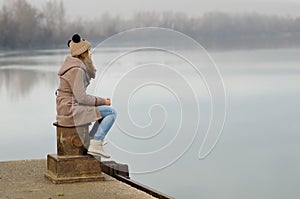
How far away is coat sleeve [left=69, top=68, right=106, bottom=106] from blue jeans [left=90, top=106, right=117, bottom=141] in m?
0.16

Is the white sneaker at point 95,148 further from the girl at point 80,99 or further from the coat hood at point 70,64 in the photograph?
the coat hood at point 70,64

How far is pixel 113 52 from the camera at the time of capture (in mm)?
9359

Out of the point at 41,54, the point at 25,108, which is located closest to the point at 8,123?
the point at 25,108

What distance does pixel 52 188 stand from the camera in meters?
8.32

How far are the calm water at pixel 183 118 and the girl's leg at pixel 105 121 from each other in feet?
1.02

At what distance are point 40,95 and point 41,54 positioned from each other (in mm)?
4741

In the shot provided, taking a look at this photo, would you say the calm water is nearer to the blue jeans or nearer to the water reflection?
the water reflection

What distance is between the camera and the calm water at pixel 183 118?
30.1 feet

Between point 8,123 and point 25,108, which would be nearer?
point 8,123

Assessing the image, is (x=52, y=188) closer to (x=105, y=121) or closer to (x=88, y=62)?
(x=105, y=121)

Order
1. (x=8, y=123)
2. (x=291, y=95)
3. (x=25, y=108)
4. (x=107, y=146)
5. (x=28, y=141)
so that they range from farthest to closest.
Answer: (x=291, y=95) → (x=25, y=108) → (x=8, y=123) → (x=28, y=141) → (x=107, y=146)

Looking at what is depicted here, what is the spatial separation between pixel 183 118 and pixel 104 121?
1468 millimetres

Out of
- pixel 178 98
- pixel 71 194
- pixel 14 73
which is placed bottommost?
pixel 71 194

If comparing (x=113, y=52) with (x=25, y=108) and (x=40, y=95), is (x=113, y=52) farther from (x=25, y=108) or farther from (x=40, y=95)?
(x=40, y=95)
